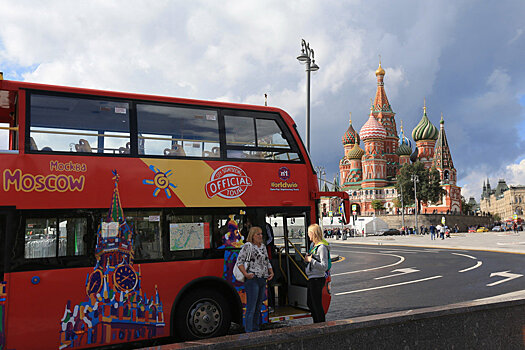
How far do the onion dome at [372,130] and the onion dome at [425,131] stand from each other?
1025 cm

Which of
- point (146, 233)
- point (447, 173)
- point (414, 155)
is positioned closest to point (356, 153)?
point (414, 155)

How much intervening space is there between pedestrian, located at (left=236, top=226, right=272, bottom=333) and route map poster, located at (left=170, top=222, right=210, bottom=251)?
33.9 inches

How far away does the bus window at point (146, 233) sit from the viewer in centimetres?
701

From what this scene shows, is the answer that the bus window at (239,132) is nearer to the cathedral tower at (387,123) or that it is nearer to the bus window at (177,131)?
the bus window at (177,131)

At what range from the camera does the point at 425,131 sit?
11625 centimetres

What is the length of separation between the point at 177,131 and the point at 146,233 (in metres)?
1.74

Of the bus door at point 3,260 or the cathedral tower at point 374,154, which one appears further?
the cathedral tower at point 374,154

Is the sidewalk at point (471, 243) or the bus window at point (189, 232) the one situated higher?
the bus window at point (189, 232)

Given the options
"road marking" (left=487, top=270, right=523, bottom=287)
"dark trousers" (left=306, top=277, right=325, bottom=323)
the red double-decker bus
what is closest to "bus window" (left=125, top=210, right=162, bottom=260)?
the red double-decker bus

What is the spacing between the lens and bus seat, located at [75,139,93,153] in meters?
6.88

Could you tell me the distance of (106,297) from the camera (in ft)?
22.1

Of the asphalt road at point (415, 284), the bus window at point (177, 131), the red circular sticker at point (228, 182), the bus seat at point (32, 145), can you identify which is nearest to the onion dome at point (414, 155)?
the asphalt road at point (415, 284)

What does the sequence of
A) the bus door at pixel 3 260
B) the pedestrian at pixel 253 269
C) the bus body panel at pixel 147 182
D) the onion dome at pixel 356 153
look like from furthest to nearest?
the onion dome at pixel 356 153 < the pedestrian at pixel 253 269 < the bus body panel at pixel 147 182 < the bus door at pixel 3 260

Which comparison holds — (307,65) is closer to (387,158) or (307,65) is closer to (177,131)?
(177,131)
